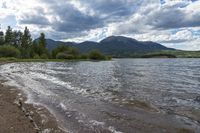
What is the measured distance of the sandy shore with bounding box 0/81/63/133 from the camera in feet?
37.7

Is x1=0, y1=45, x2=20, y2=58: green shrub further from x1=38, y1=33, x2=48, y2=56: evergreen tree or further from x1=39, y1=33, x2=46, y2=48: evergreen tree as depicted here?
x1=39, y1=33, x2=46, y2=48: evergreen tree

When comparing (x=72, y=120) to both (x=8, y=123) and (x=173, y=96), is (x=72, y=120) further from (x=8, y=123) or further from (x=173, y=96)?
(x=173, y=96)

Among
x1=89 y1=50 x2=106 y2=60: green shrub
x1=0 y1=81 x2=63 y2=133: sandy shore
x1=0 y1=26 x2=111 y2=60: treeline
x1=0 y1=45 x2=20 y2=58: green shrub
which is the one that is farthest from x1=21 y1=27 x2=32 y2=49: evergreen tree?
x1=0 y1=81 x2=63 y2=133: sandy shore

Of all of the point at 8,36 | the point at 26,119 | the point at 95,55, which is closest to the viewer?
the point at 26,119

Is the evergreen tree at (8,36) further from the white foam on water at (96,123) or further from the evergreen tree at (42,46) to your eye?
the white foam on water at (96,123)

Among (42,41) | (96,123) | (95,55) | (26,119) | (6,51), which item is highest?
(42,41)

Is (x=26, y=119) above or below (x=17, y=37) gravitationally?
below

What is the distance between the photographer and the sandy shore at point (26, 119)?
11.5m

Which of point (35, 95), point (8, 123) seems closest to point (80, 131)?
point (8, 123)

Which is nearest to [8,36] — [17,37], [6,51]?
[17,37]

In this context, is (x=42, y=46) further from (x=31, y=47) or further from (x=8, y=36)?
(x=8, y=36)

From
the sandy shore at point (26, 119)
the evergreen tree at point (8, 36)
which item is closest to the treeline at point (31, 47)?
the evergreen tree at point (8, 36)

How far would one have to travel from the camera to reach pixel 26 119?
1309cm

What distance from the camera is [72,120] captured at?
13.7m
